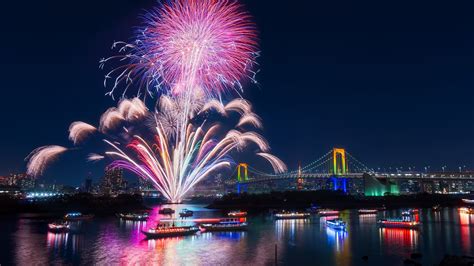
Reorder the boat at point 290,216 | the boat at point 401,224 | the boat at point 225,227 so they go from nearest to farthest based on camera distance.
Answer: the boat at point 225,227, the boat at point 401,224, the boat at point 290,216

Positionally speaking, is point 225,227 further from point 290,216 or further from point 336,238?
point 290,216

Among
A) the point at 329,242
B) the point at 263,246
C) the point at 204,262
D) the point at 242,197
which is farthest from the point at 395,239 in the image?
the point at 242,197

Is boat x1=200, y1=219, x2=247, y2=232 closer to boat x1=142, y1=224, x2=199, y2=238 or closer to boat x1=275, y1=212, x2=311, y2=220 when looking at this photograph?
boat x1=142, y1=224, x2=199, y2=238

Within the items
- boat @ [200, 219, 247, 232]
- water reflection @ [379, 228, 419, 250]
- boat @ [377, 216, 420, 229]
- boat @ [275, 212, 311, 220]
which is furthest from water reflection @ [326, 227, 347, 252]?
boat @ [275, 212, 311, 220]

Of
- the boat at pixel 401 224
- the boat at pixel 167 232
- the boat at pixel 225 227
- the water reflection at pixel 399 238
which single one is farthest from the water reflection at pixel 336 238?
the boat at pixel 167 232

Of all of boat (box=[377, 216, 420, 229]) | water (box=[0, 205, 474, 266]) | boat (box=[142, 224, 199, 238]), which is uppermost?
boat (box=[377, 216, 420, 229])

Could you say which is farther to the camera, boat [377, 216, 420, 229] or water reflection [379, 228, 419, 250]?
boat [377, 216, 420, 229]

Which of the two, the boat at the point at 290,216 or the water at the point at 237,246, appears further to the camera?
the boat at the point at 290,216

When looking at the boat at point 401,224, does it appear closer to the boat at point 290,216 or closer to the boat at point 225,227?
the boat at point 290,216

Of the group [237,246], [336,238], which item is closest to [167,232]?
[237,246]
